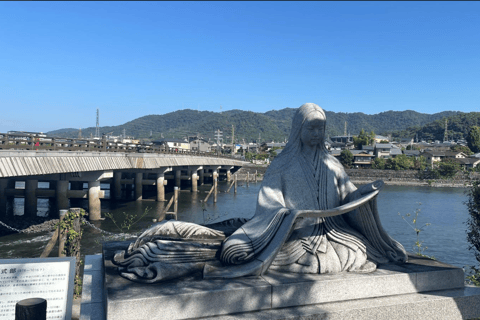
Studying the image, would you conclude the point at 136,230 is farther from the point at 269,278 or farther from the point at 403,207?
the point at 403,207

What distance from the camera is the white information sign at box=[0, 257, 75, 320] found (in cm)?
377

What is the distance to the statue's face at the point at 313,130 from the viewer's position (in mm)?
5516

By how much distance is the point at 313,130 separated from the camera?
5.57 metres

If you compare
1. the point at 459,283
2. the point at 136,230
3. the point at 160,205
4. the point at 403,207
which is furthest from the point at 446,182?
the point at 459,283

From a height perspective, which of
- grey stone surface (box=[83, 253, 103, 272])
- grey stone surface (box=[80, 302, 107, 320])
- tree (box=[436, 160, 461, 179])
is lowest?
tree (box=[436, 160, 461, 179])

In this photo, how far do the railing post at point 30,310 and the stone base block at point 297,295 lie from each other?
27.8 inches

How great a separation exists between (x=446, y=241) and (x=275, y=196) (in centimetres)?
1544


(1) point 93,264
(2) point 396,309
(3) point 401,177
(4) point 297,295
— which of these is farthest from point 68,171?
(3) point 401,177

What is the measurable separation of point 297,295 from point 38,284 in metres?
3.02

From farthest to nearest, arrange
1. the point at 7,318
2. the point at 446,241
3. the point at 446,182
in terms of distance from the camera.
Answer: the point at 446,182 → the point at 446,241 → the point at 7,318

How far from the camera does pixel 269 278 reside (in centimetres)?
457

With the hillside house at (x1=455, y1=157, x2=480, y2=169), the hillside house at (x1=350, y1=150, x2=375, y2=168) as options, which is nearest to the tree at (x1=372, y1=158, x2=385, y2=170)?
the hillside house at (x1=350, y1=150, x2=375, y2=168)

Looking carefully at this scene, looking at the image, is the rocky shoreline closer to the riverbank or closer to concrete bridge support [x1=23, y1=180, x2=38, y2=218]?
concrete bridge support [x1=23, y1=180, x2=38, y2=218]

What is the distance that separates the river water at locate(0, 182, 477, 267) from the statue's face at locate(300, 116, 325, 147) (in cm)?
667
